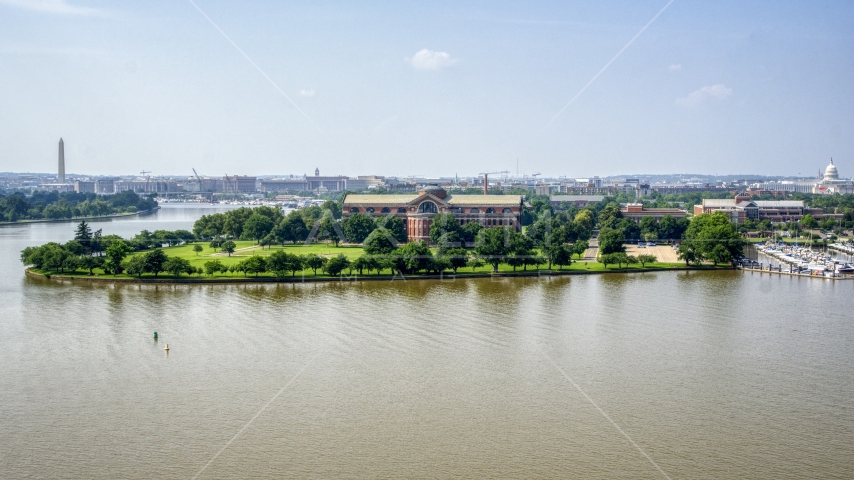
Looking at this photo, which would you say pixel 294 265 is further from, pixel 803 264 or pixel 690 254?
pixel 803 264

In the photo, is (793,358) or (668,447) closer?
(668,447)

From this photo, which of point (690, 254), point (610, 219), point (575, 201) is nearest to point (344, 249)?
point (690, 254)

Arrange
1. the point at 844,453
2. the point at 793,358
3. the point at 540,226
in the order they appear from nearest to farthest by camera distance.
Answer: the point at 844,453, the point at 793,358, the point at 540,226

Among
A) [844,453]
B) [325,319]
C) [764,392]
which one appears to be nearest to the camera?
[844,453]

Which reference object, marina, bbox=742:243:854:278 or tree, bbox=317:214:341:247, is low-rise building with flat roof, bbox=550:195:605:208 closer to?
marina, bbox=742:243:854:278

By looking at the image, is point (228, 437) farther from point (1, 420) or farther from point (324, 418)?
point (1, 420)

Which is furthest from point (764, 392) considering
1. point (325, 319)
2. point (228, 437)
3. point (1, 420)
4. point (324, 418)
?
point (1, 420)
